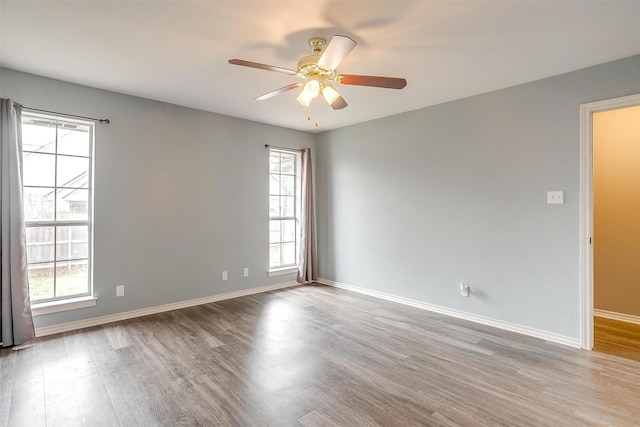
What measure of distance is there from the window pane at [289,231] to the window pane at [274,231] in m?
0.11

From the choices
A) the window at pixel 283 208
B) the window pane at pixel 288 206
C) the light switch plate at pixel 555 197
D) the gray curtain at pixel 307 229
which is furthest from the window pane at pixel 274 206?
the light switch plate at pixel 555 197

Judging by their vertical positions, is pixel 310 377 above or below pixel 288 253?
below

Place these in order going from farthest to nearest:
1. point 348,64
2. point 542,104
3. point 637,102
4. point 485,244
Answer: point 485,244
point 542,104
point 348,64
point 637,102

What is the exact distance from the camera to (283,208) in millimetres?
→ 5266

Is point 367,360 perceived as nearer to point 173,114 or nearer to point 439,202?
point 439,202

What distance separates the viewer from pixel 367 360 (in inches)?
104

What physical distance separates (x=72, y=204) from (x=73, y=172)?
35cm

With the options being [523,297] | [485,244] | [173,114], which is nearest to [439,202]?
[485,244]

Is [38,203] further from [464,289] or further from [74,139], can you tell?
[464,289]

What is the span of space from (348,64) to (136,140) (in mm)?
2597

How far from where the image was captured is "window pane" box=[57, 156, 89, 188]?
3.34 m

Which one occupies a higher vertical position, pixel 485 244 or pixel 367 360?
pixel 485 244

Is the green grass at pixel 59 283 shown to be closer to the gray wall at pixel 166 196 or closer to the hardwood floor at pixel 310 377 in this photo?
the gray wall at pixel 166 196

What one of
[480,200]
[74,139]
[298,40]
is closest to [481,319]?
[480,200]
